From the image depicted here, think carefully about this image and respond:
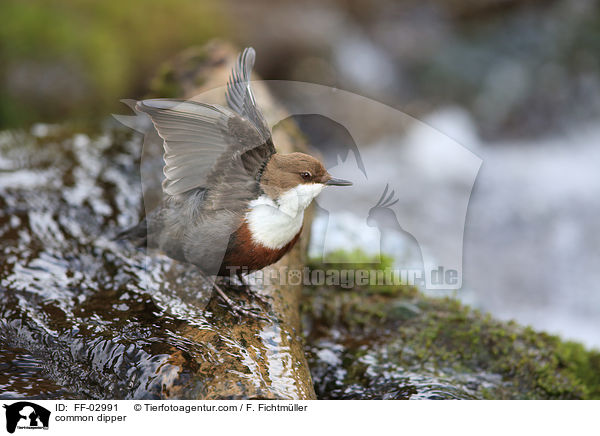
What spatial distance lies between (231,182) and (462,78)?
841 cm

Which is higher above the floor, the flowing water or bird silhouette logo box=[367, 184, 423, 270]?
bird silhouette logo box=[367, 184, 423, 270]

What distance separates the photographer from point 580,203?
790cm

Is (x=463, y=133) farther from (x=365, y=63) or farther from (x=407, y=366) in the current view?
(x=407, y=366)

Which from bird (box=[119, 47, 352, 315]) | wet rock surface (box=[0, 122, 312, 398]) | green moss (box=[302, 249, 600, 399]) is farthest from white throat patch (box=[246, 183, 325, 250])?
green moss (box=[302, 249, 600, 399])

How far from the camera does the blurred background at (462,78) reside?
7238mm

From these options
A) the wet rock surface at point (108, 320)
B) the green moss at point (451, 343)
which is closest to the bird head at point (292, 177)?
the wet rock surface at point (108, 320)

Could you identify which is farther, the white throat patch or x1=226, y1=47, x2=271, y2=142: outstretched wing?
the white throat patch

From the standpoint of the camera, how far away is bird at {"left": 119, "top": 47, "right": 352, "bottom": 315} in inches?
105

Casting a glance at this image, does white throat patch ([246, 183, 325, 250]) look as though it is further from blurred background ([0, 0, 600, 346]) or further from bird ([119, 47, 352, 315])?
blurred background ([0, 0, 600, 346])

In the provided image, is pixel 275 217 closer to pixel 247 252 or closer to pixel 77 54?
pixel 247 252
